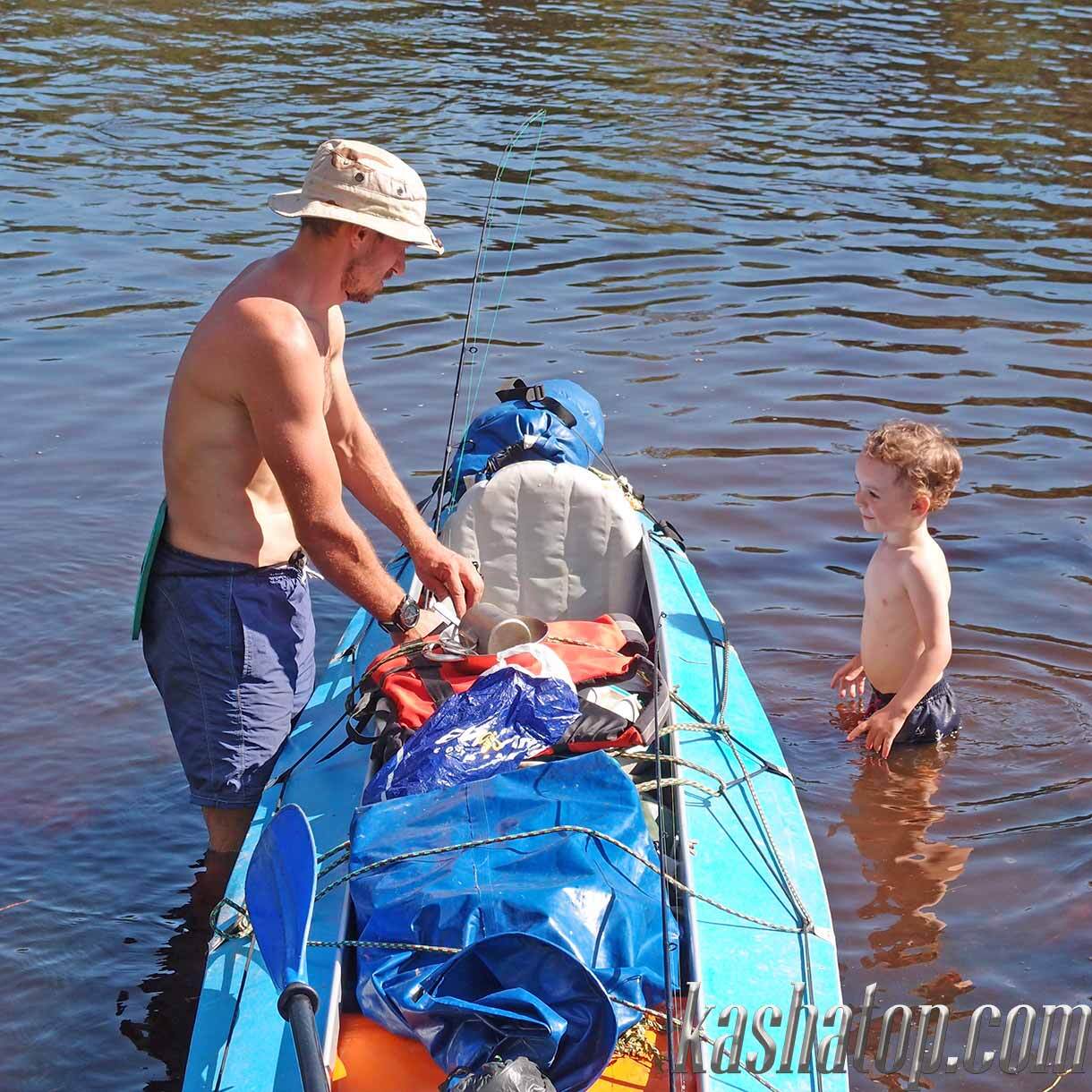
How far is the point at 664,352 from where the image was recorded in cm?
912

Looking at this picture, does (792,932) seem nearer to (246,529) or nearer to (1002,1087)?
(1002,1087)

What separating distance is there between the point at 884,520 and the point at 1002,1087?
178 cm

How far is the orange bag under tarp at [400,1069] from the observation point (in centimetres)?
276

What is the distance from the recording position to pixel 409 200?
11.8 ft

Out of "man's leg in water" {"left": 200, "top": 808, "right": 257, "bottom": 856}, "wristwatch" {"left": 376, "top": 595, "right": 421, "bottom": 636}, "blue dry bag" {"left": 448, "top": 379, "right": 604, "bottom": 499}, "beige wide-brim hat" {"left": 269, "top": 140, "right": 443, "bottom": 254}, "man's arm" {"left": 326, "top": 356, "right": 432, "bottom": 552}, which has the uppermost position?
→ "beige wide-brim hat" {"left": 269, "top": 140, "right": 443, "bottom": 254}

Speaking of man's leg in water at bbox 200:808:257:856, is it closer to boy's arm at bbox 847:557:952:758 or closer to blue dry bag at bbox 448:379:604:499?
blue dry bag at bbox 448:379:604:499

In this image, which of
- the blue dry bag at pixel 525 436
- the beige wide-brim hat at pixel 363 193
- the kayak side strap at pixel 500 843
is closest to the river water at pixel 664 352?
the kayak side strap at pixel 500 843

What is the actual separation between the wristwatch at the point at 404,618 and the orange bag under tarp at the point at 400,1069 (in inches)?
49.6

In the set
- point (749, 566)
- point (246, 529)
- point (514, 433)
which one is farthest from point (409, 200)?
point (749, 566)

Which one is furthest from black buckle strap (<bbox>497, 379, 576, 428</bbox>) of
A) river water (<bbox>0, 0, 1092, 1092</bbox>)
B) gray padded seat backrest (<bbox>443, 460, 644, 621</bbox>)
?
river water (<bbox>0, 0, 1092, 1092</bbox>)

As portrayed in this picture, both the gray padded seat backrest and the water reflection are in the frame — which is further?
the gray padded seat backrest

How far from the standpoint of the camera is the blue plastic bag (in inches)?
137

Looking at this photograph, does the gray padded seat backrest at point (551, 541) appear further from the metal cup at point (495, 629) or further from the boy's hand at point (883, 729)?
the boy's hand at point (883, 729)

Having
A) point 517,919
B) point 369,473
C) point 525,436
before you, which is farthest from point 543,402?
point 517,919
